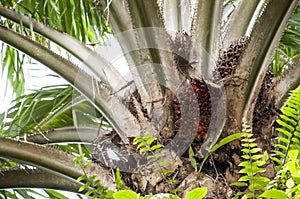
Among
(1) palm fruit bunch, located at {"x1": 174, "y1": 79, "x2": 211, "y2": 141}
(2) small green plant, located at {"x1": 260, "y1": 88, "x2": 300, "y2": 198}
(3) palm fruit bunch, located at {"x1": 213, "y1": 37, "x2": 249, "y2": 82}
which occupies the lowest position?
(2) small green plant, located at {"x1": 260, "y1": 88, "x2": 300, "y2": 198}

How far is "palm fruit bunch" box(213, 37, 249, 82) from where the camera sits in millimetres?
1444

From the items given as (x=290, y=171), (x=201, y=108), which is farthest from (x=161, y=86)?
(x=290, y=171)

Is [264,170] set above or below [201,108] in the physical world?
below

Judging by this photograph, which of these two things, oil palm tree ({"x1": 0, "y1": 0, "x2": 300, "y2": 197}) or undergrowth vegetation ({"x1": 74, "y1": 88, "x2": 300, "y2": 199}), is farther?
oil palm tree ({"x1": 0, "y1": 0, "x2": 300, "y2": 197})

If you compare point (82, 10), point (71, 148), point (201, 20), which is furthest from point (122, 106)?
point (82, 10)

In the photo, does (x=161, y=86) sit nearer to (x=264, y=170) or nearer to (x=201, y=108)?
(x=201, y=108)

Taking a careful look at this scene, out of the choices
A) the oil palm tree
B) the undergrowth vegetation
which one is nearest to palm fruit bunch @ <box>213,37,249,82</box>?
the oil palm tree

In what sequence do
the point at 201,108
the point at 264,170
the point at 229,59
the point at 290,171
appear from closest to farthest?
the point at 290,171
the point at 264,170
the point at 201,108
the point at 229,59

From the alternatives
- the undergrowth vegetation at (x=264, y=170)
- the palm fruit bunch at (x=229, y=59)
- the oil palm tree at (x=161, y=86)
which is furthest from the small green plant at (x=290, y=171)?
the palm fruit bunch at (x=229, y=59)

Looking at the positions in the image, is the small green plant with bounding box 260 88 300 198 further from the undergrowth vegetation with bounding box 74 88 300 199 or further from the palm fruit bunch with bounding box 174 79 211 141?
the palm fruit bunch with bounding box 174 79 211 141

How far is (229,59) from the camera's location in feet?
A: 4.91

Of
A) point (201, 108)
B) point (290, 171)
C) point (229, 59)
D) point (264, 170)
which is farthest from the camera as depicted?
point (229, 59)

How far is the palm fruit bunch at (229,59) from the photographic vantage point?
1444 millimetres

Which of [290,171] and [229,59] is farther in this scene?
[229,59]
